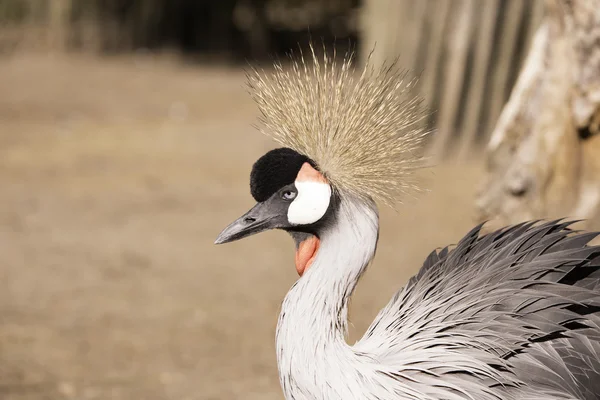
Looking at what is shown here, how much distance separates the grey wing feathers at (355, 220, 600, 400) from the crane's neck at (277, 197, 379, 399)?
Result: 0.13 m

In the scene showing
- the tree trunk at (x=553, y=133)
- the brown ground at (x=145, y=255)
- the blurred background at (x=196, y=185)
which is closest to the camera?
the tree trunk at (x=553, y=133)

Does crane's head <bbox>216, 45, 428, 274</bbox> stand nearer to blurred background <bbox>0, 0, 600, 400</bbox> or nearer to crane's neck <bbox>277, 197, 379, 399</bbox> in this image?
crane's neck <bbox>277, 197, 379, 399</bbox>

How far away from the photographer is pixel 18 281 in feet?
13.0

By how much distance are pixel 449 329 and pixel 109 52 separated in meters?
8.31

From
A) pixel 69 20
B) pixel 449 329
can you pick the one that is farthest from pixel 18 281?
pixel 69 20

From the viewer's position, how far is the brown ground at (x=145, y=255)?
3227mm

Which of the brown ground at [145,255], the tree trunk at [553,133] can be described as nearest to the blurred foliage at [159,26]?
the brown ground at [145,255]

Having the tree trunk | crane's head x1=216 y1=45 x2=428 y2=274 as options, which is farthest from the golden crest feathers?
the tree trunk

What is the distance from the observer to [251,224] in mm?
Answer: 1982

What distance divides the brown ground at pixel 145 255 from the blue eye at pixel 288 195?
48.6 inches

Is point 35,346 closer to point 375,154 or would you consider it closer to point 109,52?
point 375,154

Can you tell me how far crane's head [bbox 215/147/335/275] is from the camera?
75.8 inches

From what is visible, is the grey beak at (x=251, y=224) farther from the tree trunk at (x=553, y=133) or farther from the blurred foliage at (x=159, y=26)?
the blurred foliage at (x=159, y=26)

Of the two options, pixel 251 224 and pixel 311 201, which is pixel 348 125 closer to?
pixel 311 201
